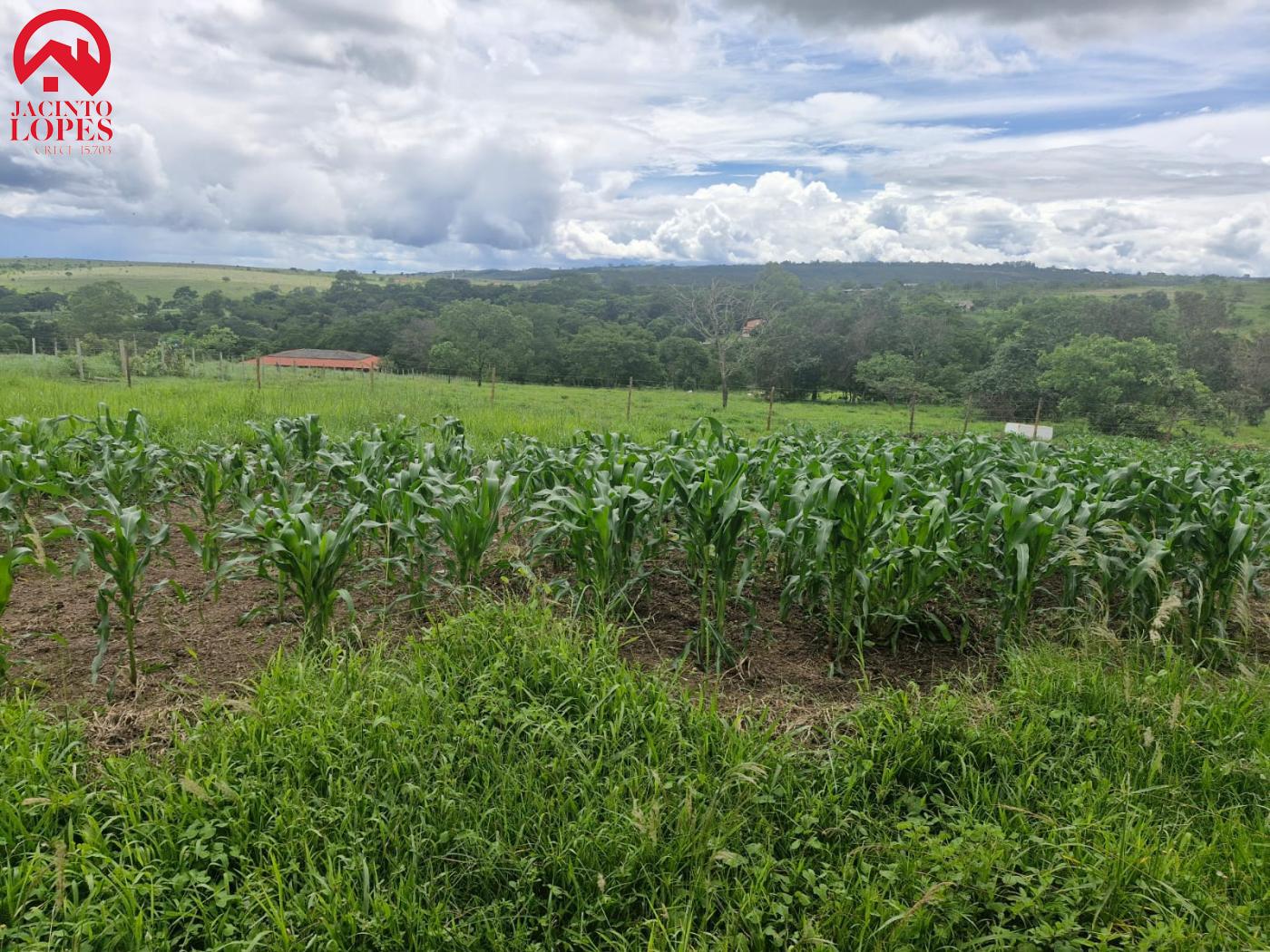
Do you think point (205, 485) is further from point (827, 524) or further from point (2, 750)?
point (827, 524)

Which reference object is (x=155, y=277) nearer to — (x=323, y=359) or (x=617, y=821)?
(x=323, y=359)

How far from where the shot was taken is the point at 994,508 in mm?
4211

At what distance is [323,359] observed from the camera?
50.9 m

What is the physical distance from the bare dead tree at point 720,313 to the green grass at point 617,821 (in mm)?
33365

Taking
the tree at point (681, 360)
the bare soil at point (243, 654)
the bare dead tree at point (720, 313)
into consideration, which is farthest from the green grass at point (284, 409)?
the tree at point (681, 360)

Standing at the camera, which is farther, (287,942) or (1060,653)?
(1060,653)

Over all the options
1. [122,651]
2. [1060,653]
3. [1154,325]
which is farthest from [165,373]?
[1154,325]

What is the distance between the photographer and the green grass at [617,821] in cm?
207

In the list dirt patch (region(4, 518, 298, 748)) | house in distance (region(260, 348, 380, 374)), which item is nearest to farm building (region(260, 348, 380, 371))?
house in distance (region(260, 348, 380, 374))

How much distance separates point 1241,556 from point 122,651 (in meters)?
6.57

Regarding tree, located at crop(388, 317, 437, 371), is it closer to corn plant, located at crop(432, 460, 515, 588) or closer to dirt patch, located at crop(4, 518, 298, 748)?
dirt patch, located at crop(4, 518, 298, 748)

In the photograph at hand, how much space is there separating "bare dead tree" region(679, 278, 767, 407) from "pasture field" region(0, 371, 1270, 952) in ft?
104

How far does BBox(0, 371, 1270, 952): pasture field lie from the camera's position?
213 centimetres

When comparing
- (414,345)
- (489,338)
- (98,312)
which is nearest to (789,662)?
(489,338)
